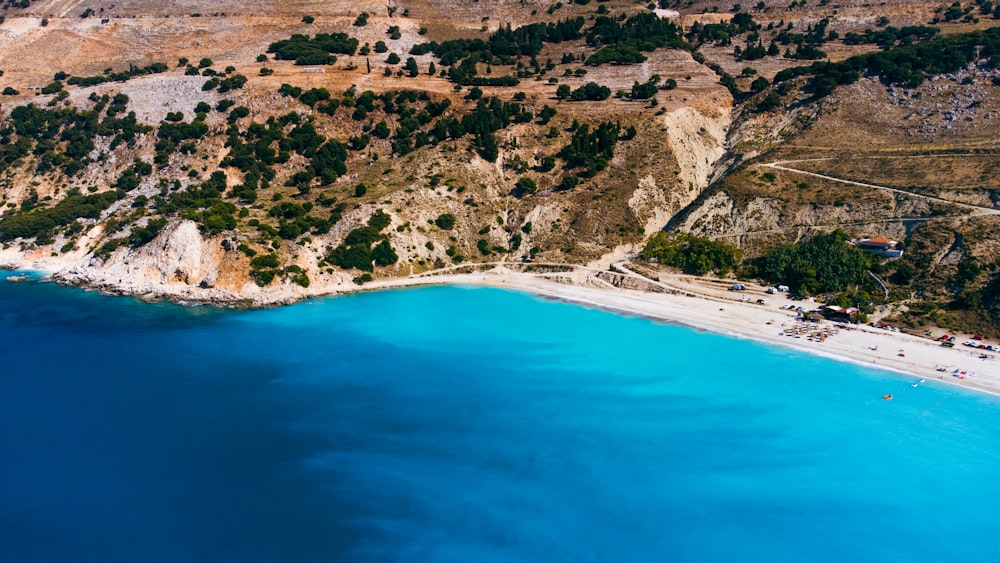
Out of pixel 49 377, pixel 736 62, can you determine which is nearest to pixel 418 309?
pixel 49 377

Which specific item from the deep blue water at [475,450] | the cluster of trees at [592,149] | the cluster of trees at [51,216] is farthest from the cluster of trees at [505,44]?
the deep blue water at [475,450]

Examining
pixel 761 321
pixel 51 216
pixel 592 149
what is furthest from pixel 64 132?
pixel 761 321

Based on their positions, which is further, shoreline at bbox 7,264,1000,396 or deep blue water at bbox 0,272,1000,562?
shoreline at bbox 7,264,1000,396

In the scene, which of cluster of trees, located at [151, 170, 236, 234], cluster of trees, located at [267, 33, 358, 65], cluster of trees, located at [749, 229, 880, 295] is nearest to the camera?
cluster of trees, located at [749, 229, 880, 295]

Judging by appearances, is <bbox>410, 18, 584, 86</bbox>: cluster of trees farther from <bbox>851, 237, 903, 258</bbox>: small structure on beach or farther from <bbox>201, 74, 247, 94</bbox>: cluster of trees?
<bbox>851, 237, 903, 258</bbox>: small structure on beach

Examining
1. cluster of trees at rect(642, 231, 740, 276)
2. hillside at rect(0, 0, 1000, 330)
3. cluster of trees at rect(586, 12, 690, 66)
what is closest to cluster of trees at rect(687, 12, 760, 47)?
hillside at rect(0, 0, 1000, 330)

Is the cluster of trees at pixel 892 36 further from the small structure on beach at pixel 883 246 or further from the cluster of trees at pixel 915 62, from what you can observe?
the small structure on beach at pixel 883 246

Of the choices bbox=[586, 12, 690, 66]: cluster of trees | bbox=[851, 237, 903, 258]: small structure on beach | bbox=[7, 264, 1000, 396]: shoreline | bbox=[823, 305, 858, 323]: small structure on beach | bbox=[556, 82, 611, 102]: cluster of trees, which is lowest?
bbox=[7, 264, 1000, 396]: shoreline
